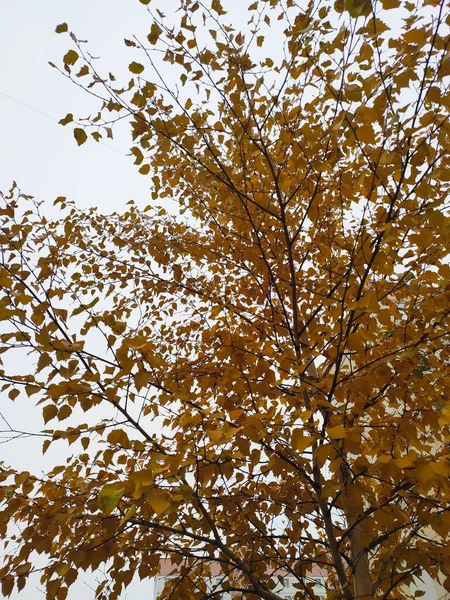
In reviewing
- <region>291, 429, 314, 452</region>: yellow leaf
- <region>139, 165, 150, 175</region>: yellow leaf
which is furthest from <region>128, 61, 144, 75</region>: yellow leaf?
<region>291, 429, 314, 452</region>: yellow leaf

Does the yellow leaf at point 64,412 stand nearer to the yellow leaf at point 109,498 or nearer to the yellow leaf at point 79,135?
the yellow leaf at point 109,498

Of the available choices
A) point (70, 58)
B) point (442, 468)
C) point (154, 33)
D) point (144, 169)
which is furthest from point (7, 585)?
point (154, 33)

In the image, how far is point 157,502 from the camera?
855mm

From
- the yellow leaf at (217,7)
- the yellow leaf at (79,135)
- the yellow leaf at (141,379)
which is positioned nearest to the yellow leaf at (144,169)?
the yellow leaf at (79,135)

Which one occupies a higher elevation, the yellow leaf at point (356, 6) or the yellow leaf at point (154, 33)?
the yellow leaf at point (154, 33)

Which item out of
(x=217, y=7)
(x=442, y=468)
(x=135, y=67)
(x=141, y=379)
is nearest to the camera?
(x=442, y=468)

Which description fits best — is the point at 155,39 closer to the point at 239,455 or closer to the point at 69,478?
the point at 239,455

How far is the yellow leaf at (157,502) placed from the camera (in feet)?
2.73

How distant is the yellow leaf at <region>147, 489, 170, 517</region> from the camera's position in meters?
0.83

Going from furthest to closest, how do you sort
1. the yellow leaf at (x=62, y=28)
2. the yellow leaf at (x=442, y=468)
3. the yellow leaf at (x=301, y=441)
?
1. the yellow leaf at (x=62, y=28)
2. the yellow leaf at (x=301, y=441)
3. the yellow leaf at (x=442, y=468)

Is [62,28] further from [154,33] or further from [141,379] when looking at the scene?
[141,379]

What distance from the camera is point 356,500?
4.39 ft

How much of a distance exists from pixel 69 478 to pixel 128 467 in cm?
32

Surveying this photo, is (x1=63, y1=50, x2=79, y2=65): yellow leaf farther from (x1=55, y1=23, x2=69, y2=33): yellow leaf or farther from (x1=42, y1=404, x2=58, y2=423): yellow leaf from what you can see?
(x1=42, y1=404, x2=58, y2=423): yellow leaf
